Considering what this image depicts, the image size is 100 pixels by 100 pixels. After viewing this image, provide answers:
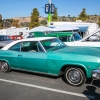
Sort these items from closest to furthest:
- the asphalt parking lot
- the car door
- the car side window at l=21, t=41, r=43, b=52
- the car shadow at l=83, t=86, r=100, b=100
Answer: the car shadow at l=83, t=86, r=100, b=100 < the asphalt parking lot < the car door < the car side window at l=21, t=41, r=43, b=52

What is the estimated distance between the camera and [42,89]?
173 inches

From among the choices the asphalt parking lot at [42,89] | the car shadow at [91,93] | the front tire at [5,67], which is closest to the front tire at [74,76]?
the asphalt parking lot at [42,89]

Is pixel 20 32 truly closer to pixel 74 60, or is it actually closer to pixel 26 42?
pixel 26 42

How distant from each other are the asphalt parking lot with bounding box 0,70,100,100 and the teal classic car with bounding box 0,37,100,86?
0.99 feet

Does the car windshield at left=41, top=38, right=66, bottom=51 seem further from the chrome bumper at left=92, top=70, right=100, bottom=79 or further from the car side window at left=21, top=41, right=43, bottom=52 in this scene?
the chrome bumper at left=92, top=70, right=100, bottom=79

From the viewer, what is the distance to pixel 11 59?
223 inches

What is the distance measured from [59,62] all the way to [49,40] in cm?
121

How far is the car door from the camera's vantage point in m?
4.86

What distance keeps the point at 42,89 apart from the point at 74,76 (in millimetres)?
1017

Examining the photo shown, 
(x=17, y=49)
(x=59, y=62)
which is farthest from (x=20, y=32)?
(x=59, y=62)

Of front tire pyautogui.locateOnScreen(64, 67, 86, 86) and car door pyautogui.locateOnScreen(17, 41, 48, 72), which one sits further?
car door pyautogui.locateOnScreen(17, 41, 48, 72)

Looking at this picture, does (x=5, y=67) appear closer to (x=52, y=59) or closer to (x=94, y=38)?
(x=52, y=59)

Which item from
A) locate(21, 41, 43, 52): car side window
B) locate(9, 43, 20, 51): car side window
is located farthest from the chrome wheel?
locate(21, 41, 43, 52): car side window

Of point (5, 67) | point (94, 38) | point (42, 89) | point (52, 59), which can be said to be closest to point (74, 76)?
point (52, 59)
